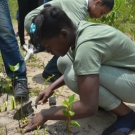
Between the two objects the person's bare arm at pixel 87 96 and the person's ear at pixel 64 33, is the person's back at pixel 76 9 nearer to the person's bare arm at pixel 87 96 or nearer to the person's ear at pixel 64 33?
the person's ear at pixel 64 33

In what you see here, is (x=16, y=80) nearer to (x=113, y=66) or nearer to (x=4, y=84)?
(x=4, y=84)

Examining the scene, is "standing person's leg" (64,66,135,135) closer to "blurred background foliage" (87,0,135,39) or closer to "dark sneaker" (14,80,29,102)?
"dark sneaker" (14,80,29,102)

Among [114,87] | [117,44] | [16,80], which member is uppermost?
[117,44]

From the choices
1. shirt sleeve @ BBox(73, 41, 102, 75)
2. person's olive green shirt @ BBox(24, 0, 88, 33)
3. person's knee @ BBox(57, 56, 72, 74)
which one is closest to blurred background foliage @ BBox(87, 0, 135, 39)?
person's olive green shirt @ BBox(24, 0, 88, 33)

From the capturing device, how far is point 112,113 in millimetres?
2441

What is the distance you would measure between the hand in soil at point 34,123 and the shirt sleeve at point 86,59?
385 mm

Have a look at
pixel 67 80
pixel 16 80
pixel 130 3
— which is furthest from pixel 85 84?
pixel 130 3

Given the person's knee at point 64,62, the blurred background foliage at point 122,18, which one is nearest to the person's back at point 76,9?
the person's knee at point 64,62

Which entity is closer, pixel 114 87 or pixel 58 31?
pixel 58 31

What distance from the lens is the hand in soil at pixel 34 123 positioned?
6.76ft

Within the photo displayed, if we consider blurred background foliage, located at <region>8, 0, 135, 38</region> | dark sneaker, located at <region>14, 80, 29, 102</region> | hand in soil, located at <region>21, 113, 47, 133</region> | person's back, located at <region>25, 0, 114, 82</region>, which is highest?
person's back, located at <region>25, 0, 114, 82</region>

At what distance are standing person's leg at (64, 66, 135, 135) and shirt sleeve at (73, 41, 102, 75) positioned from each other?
0.66 feet

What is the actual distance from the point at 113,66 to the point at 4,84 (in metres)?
1.10

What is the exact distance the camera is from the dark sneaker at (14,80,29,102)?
261 cm
